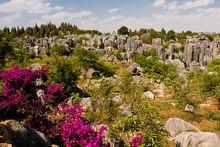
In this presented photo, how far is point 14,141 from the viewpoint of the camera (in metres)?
11.1

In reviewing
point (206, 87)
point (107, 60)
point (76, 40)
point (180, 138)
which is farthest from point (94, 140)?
point (76, 40)

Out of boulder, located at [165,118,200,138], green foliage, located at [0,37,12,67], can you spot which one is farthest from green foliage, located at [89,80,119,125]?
green foliage, located at [0,37,12,67]

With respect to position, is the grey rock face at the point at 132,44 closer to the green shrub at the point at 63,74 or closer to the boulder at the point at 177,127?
the green shrub at the point at 63,74

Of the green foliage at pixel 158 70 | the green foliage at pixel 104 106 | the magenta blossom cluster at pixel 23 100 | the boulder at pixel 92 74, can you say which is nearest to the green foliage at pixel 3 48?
the boulder at pixel 92 74

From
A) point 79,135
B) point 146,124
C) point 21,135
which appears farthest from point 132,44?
point 21,135

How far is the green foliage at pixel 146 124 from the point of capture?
47.0ft

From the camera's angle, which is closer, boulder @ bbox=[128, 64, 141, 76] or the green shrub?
the green shrub

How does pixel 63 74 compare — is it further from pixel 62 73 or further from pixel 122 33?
pixel 122 33

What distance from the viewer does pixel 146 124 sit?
48.9 ft

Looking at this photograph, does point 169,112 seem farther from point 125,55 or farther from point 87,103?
point 125,55

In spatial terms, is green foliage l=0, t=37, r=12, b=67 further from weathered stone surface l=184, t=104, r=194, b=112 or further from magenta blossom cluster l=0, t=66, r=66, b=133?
magenta blossom cluster l=0, t=66, r=66, b=133

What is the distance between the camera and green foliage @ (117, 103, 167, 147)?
47.0 feet

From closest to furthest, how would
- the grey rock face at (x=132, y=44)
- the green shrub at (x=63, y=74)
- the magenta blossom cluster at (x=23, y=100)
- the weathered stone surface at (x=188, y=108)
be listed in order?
the magenta blossom cluster at (x=23, y=100) < the green shrub at (x=63, y=74) < the weathered stone surface at (x=188, y=108) < the grey rock face at (x=132, y=44)

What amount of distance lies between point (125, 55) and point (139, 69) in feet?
85.4
